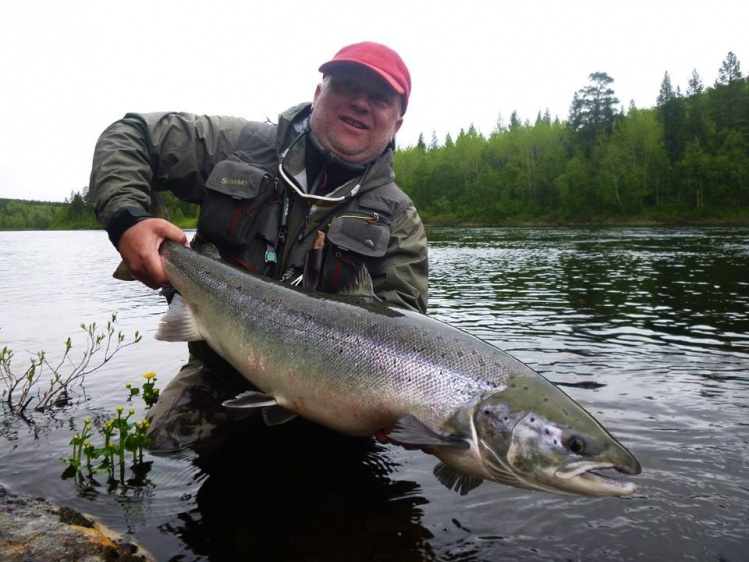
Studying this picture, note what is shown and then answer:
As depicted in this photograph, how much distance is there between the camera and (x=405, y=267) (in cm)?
408

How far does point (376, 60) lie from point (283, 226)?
1.33 m

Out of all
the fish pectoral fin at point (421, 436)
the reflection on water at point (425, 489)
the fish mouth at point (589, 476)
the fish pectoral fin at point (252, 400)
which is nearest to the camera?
the fish mouth at point (589, 476)

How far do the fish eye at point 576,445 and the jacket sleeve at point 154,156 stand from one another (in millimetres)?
2725

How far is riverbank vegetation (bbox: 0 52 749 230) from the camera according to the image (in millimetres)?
60000

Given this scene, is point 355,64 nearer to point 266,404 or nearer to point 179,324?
point 179,324

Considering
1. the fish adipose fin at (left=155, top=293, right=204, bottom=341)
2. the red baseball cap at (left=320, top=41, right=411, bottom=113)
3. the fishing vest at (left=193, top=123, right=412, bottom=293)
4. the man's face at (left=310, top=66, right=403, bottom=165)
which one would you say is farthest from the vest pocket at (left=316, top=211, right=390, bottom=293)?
the red baseball cap at (left=320, top=41, right=411, bottom=113)

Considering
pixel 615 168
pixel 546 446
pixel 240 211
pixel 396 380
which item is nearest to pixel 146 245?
pixel 240 211

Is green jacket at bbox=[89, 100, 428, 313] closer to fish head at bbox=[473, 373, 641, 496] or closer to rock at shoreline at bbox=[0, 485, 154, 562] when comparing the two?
fish head at bbox=[473, 373, 641, 496]

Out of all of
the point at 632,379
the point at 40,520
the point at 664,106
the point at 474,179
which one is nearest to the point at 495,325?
the point at 632,379

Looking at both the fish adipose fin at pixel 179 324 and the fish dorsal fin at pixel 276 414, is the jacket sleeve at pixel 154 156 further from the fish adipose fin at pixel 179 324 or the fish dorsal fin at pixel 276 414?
the fish dorsal fin at pixel 276 414

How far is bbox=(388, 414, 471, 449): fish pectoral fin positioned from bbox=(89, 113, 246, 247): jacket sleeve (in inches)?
81.1

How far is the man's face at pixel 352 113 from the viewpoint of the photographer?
4.06 m

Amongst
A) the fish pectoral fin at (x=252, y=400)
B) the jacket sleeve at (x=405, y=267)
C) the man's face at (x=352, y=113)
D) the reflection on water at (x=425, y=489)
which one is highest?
the man's face at (x=352, y=113)

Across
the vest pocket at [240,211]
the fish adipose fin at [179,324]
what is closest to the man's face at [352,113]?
the vest pocket at [240,211]
